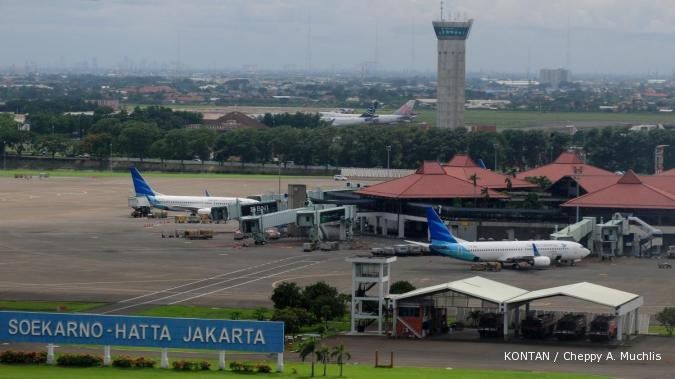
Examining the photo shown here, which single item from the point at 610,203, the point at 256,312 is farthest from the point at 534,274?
the point at 256,312

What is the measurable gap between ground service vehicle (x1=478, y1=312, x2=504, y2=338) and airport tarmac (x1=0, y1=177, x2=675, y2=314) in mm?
10395

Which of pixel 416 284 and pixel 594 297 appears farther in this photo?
pixel 416 284

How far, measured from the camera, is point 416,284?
97.2 metres

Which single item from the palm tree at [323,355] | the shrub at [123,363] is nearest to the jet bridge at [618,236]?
the palm tree at [323,355]

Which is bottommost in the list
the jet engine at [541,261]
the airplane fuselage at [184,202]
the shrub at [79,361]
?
the airplane fuselage at [184,202]

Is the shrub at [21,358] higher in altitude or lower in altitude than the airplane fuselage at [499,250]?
higher

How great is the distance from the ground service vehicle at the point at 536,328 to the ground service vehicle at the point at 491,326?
3.75 ft

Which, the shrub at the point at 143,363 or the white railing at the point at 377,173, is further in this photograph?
the white railing at the point at 377,173

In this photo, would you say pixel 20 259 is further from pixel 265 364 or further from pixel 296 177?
pixel 296 177

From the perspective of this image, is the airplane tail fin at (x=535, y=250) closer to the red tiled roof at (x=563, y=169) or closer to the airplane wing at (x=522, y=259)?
the airplane wing at (x=522, y=259)

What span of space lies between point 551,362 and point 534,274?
125ft

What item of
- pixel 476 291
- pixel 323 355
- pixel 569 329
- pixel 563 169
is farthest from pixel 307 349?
pixel 563 169

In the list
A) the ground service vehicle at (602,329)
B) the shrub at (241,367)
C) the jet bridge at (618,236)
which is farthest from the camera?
the jet bridge at (618,236)

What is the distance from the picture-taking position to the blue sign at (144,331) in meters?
64.8
